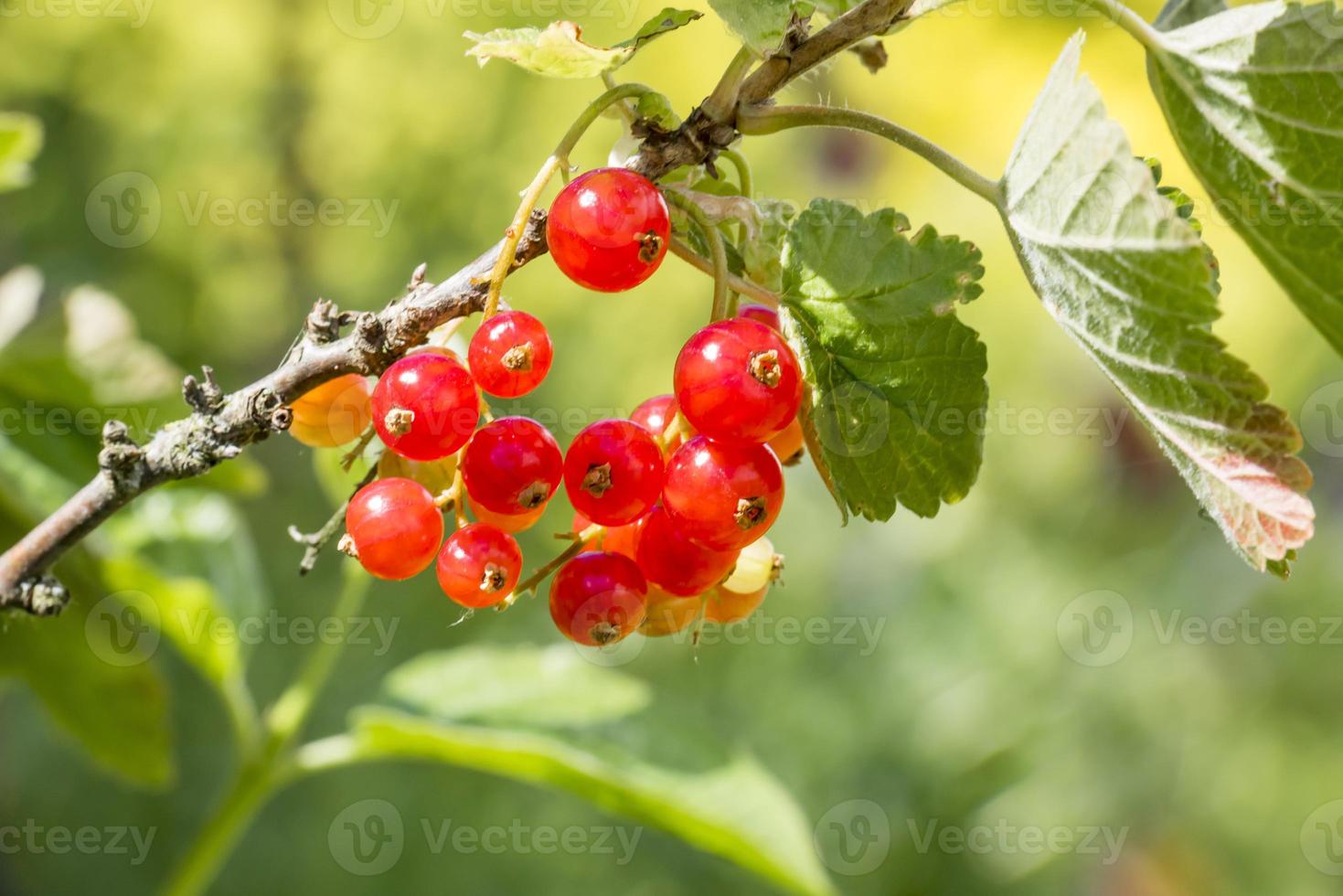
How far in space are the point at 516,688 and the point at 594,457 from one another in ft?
2.45

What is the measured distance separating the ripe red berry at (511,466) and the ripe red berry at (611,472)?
0.04 ft

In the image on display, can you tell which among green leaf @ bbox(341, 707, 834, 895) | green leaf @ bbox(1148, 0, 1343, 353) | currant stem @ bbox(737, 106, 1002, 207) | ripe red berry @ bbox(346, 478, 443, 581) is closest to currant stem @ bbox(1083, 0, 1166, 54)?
green leaf @ bbox(1148, 0, 1343, 353)

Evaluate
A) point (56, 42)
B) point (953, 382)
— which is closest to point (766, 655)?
point (953, 382)

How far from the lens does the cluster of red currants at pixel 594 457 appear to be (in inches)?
23.1

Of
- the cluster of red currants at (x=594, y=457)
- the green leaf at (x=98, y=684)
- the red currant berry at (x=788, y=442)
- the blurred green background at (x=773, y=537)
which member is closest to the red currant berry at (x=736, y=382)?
the cluster of red currants at (x=594, y=457)

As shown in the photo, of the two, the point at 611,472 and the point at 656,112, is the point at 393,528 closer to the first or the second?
the point at 611,472

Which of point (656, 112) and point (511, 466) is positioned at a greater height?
point (656, 112)

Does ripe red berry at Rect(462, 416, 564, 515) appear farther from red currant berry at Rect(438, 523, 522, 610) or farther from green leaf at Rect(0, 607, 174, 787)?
green leaf at Rect(0, 607, 174, 787)

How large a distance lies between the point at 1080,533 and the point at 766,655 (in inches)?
31.5

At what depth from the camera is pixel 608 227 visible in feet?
1.91

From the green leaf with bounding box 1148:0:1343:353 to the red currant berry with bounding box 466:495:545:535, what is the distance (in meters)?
0.43

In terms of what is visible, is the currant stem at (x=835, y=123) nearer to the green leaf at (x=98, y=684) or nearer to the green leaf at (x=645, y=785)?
the green leaf at (x=645, y=785)

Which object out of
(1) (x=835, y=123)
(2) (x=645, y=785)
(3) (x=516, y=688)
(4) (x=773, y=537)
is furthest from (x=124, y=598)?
(4) (x=773, y=537)

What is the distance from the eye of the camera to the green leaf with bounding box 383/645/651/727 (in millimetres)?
1253
